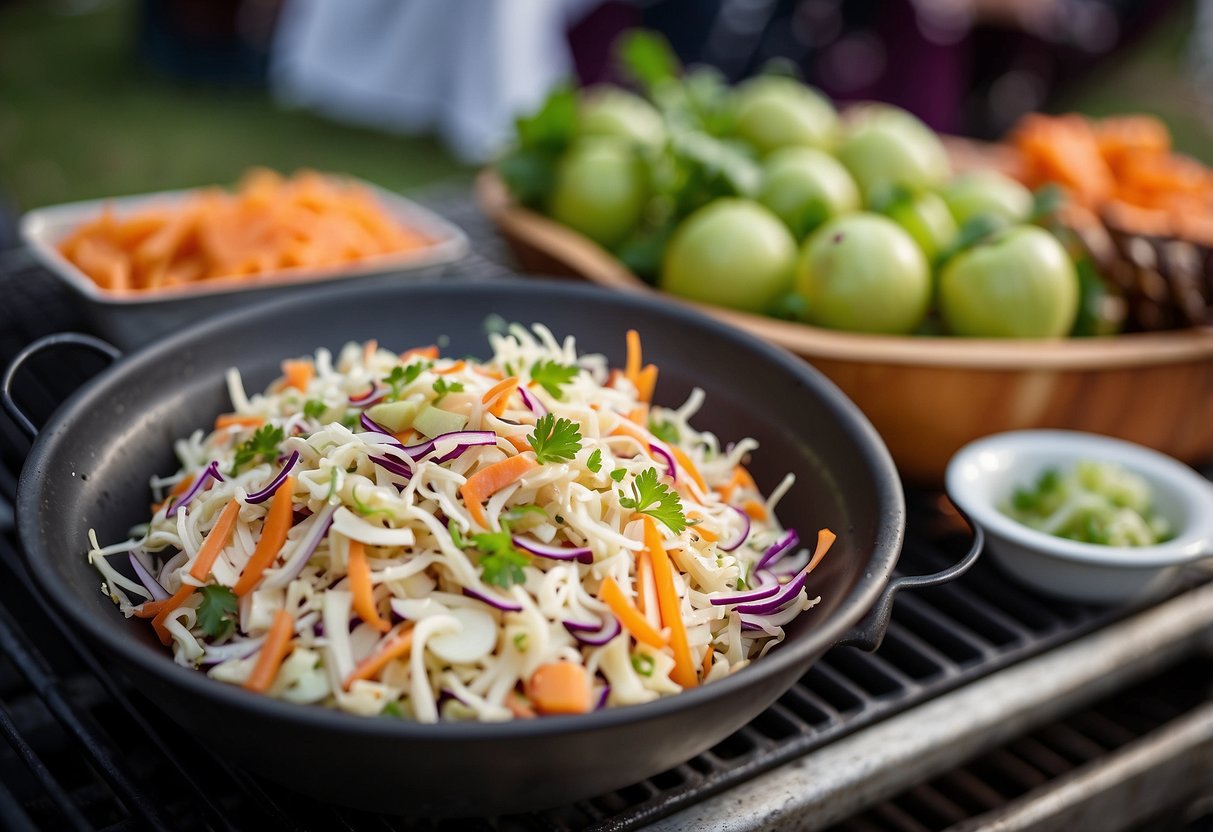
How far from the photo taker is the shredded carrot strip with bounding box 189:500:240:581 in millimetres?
1280

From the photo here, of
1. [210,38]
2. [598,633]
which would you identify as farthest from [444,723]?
[210,38]

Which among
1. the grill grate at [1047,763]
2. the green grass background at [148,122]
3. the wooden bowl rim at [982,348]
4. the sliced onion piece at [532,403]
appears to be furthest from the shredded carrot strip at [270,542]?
the green grass background at [148,122]

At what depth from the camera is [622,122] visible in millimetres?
2785

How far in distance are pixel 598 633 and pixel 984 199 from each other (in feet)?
5.53

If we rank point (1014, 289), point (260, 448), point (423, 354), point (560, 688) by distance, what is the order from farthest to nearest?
point (1014, 289)
point (423, 354)
point (260, 448)
point (560, 688)

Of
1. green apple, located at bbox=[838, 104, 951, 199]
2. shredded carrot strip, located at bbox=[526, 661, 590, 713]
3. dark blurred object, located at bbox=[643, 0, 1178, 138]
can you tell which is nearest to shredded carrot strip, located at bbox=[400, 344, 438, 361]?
shredded carrot strip, located at bbox=[526, 661, 590, 713]

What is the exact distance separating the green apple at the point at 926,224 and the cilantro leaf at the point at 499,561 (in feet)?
4.64

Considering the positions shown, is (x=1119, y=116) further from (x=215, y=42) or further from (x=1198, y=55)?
(x=215, y=42)

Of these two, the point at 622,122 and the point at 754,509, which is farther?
the point at 622,122

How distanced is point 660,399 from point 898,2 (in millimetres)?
5181

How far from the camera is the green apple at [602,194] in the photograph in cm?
259

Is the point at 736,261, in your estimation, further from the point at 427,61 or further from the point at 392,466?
the point at 427,61

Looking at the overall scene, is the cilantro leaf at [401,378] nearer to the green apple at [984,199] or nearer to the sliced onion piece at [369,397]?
the sliced onion piece at [369,397]

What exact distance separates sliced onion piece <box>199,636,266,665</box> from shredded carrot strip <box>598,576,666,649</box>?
405 millimetres
